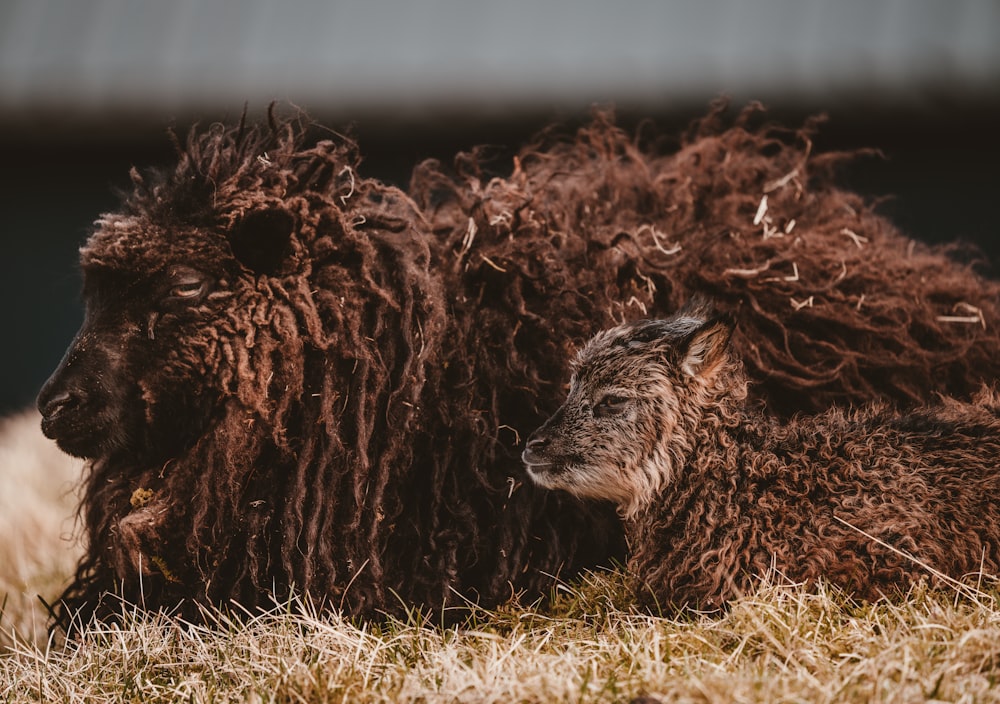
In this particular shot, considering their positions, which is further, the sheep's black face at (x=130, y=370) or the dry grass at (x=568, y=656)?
the sheep's black face at (x=130, y=370)

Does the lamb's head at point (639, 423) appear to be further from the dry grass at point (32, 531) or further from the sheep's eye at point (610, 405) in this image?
the dry grass at point (32, 531)

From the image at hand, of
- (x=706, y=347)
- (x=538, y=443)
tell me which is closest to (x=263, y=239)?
(x=538, y=443)

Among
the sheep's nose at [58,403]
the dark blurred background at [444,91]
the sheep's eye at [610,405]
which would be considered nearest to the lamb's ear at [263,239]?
the sheep's nose at [58,403]

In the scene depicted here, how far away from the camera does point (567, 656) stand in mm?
3285

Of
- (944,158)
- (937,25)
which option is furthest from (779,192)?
(937,25)

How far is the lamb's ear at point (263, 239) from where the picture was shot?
4.23 m

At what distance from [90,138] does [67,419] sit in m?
7.75

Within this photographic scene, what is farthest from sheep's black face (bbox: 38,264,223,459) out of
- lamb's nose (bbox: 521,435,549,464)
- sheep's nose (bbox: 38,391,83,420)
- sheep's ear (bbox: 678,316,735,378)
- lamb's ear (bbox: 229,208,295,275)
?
sheep's ear (bbox: 678,316,735,378)

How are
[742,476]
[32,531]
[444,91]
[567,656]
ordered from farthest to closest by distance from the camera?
[444,91] < [32,531] < [742,476] < [567,656]

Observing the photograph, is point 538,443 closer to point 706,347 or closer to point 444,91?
point 706,347

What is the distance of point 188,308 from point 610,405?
1597 mm

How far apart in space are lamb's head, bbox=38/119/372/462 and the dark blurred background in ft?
16.0

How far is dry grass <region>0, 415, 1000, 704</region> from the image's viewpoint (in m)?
3.01

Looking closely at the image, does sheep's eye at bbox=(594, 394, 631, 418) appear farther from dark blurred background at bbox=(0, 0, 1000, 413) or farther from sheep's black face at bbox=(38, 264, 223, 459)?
dark blurred background at bbox=(0, 0, 1000, 413)
